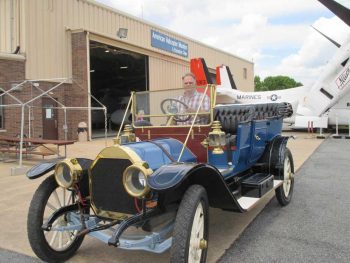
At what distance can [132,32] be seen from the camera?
852 inches

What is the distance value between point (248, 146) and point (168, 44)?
20699mm

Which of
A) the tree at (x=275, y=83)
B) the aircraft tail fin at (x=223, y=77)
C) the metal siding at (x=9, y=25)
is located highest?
the tree at (x=275, y=83)

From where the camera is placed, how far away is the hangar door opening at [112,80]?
81.0 ft

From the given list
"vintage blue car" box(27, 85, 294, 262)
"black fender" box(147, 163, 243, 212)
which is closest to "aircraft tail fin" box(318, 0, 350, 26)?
"vintage blue car" box(27, 85, 294, 262)

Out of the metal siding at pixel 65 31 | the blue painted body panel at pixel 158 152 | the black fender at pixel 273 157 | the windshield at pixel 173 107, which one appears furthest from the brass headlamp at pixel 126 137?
the metal siding at pixel 65 31

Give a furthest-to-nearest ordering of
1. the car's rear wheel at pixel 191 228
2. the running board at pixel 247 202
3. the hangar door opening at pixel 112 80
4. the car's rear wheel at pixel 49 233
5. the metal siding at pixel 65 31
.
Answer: the hangar door opening at pixel 112 80 < the metal siding at pixel 65 31 < the running board at pixel 247 202 < the car's rear wheel at pixel 49 233 < the car's rear wheel at pixel 191 228

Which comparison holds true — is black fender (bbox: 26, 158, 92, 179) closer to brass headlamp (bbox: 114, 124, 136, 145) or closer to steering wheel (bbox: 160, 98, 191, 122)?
brass headlamp (bbox: 114, 124, 136, 145)

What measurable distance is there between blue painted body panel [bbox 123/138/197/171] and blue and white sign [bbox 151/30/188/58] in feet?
65.0

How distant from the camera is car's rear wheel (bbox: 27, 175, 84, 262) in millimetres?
3523

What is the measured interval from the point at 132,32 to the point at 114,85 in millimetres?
9997

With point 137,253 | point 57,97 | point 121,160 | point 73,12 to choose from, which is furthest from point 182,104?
point 73,12

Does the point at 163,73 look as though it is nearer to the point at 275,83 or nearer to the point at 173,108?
the point at 173,108

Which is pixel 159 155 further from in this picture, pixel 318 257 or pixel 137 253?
pixel 318 257

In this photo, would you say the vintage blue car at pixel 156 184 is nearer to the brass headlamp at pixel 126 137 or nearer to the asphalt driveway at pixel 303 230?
the brass headlamp at pixel 126 137
